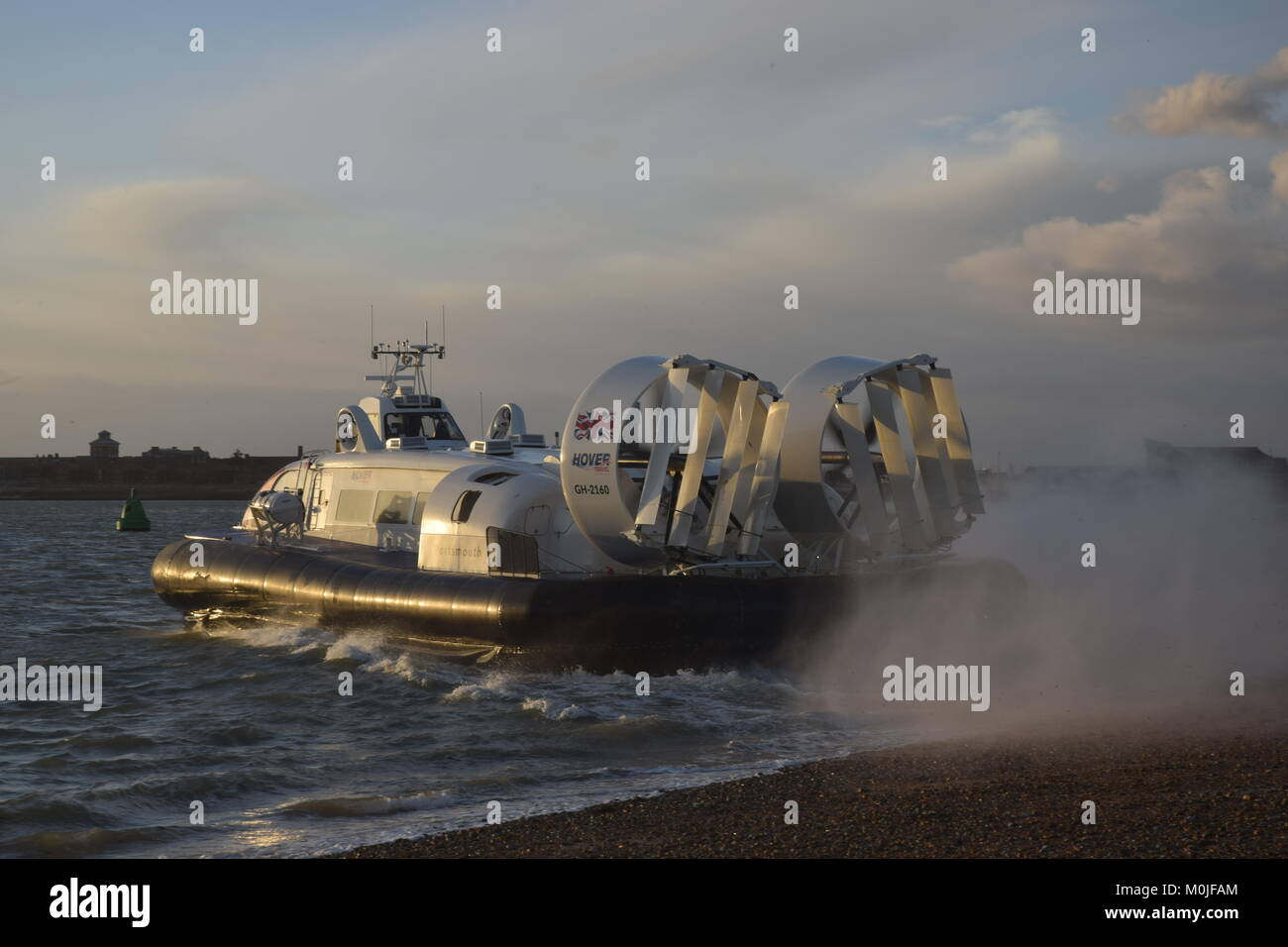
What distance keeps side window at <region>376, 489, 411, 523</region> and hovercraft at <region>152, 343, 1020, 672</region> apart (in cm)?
174

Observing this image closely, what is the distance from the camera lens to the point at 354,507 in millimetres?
18281

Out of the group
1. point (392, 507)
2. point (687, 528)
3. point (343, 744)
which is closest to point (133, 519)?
point (392, 507)

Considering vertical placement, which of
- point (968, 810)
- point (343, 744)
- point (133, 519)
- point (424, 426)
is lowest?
point (343, 744)

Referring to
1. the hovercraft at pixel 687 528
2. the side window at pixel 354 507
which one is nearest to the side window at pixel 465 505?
the hovercraft at pixel 687 528

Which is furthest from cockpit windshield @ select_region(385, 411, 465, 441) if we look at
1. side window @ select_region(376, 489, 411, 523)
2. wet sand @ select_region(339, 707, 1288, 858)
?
wet sand @ select_region(339, 707, 1288, 858)

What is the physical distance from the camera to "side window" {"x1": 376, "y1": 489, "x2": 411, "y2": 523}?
1750 centimetres

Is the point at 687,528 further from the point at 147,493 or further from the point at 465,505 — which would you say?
the point at 147,493

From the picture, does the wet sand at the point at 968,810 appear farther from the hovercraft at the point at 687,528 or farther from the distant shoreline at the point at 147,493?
the distant shoreline at the point at 147,493

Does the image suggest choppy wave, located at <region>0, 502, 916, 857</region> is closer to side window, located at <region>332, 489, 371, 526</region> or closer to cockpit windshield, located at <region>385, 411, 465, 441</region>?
side window, located at <region>332, 489, 371, 526</region>

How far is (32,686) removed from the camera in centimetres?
1362

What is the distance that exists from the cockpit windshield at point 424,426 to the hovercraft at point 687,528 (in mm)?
4349

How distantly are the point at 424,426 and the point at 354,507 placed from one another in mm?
2323
